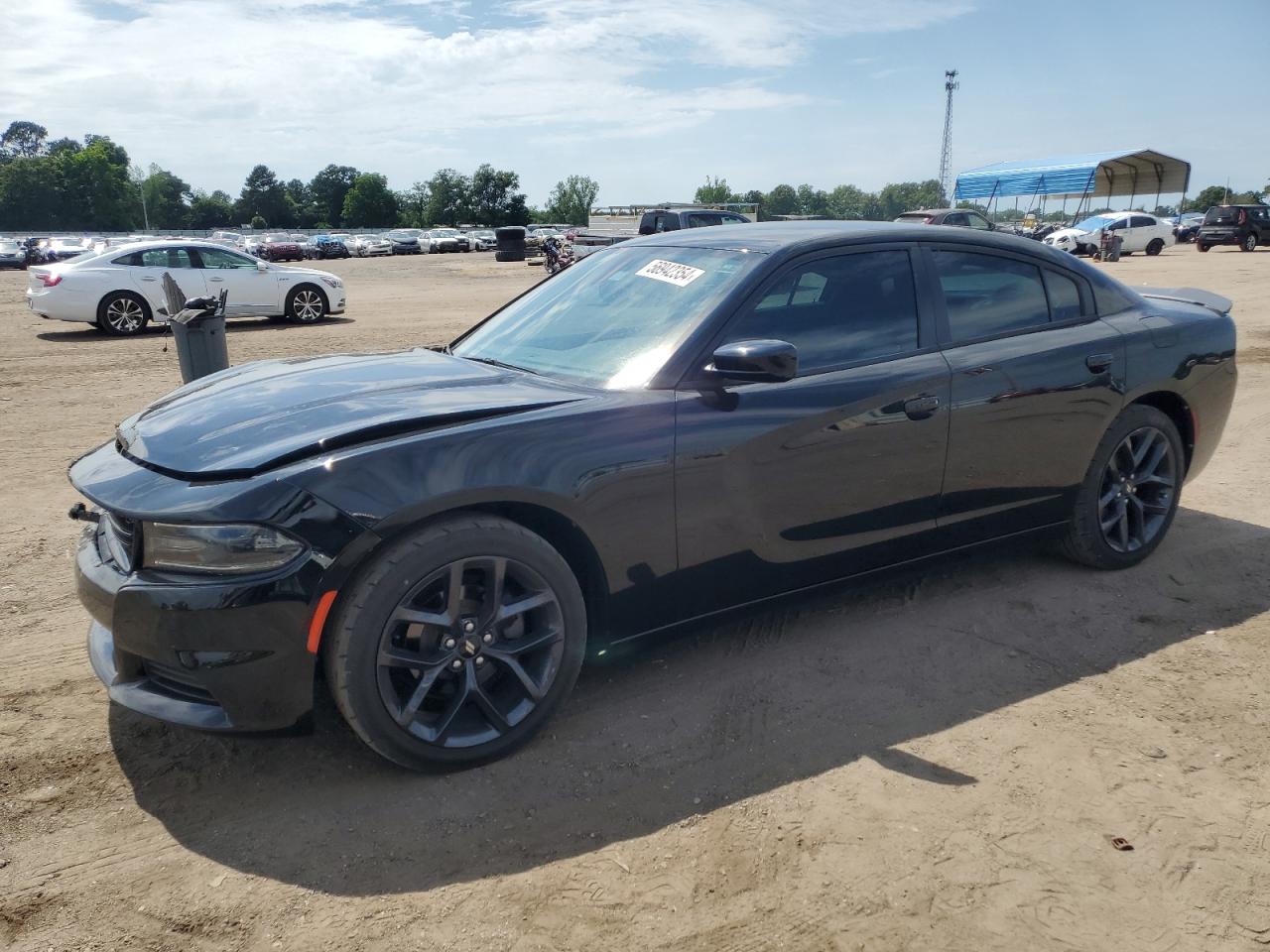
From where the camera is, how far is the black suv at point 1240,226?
118ft

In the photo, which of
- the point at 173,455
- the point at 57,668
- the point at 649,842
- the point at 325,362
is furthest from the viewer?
the point at 325,362

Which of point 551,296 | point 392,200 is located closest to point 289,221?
point 392,200

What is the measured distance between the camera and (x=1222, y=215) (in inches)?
1426

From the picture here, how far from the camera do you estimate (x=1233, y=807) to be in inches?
111

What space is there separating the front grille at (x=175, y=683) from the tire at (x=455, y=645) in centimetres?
36

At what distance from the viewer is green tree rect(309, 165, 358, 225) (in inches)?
5374

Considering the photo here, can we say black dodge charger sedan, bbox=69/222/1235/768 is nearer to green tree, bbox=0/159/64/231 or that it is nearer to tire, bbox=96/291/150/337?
tire, bbox=96/291/150/337

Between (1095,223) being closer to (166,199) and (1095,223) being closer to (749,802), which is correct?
(749,802)

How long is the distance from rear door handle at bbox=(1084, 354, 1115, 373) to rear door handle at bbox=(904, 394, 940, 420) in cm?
94

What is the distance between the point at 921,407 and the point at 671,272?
3.60 ft

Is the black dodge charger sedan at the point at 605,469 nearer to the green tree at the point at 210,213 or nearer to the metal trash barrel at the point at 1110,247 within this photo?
the metal trash barrel at the point at 1110,247

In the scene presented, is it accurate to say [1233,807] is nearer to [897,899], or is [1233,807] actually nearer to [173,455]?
[897,899]

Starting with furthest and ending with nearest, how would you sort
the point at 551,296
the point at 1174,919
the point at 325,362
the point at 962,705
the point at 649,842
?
the point at 551,296 → the point at 325,362 → the point at 962,705 → the point at 649,842 → the point at 1174,919

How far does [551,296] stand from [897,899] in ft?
9.00
